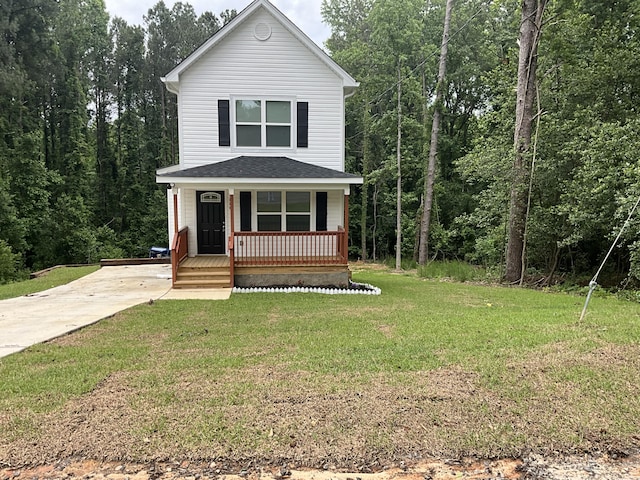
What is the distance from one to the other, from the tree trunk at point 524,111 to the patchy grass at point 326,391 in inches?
239

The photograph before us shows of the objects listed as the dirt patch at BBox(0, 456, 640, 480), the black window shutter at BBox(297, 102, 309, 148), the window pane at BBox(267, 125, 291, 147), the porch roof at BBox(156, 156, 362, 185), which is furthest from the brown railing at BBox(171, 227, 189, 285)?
the dirt patch at BBox(0, 456, 640, 480)

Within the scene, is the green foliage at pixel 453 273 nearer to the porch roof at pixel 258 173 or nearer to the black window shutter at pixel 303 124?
the porch roof at pixel 258 173

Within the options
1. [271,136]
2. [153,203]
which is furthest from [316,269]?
[153,203]

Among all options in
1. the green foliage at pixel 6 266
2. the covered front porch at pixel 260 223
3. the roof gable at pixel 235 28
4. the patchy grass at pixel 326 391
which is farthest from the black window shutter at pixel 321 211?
the green foliage at pixel 6 266

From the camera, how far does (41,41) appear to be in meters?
22.4

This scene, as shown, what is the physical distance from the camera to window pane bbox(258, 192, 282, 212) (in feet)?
38.1

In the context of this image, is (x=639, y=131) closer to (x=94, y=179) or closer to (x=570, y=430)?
(x=570, y=430)

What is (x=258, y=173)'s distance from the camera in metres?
10.4

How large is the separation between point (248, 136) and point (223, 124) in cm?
79

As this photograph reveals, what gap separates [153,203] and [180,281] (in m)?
20.2

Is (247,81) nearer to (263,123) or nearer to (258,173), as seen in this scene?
(263,123)

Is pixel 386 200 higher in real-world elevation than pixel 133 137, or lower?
lower

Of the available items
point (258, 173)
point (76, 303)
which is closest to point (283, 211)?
point (258, 173)

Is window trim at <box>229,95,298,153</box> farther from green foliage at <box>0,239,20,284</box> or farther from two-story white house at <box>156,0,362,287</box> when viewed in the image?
green foliage at <box>0,239,20,284</box>
